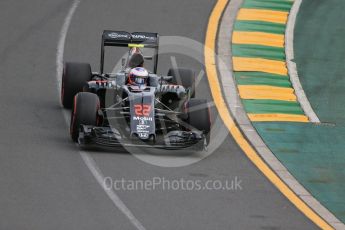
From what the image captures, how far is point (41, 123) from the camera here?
1838cm

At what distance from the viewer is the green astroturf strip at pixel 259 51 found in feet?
76.7

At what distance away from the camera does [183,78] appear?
1930cm

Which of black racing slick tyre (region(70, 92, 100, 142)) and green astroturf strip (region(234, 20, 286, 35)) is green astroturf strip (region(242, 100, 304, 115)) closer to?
black racing slick tyre (region(70, 92, 100, 142))

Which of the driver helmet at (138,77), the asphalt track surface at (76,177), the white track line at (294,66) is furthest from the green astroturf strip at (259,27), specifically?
the driver helmet at (138,77)

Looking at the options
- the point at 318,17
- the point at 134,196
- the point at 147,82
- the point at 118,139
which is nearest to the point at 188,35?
the point at 318,17

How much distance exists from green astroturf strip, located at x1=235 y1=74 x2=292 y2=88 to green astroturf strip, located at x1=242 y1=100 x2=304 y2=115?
3.71 feet

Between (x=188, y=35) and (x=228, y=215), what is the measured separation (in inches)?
411

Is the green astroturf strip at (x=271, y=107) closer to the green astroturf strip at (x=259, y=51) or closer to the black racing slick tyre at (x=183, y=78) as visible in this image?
the black racing slick tyre at (x=183, y=78)

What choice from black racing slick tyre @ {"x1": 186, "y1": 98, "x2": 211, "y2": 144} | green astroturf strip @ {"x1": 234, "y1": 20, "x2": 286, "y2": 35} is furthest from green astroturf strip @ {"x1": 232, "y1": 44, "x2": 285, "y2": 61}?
black racing slick tyre @ {"x1": 186, "y1": 98, "x2": 211, "y2": 144}

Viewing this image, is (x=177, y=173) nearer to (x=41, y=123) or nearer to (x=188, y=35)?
(x=41, y=123)

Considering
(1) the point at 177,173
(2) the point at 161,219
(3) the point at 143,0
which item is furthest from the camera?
(3) the point at 143,0

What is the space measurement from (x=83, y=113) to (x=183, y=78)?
280cm

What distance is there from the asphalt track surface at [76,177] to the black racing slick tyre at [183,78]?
140 centimetres

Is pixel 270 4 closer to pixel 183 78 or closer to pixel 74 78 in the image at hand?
pixel 183 78
